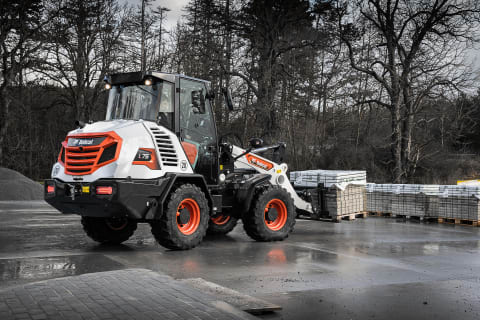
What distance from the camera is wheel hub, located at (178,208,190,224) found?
965 cm

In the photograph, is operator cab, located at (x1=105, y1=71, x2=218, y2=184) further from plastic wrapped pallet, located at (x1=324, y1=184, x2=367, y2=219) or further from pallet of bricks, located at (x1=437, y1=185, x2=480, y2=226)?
pallet of bricks, located at (x1=437, y1=185, x2=480, y2=226)

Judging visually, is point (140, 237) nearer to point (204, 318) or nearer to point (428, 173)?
point (204, 318)

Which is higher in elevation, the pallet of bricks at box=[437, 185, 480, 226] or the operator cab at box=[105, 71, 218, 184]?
the operator cab at box=[105, 71, 218, 184]

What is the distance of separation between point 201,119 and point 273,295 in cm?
490

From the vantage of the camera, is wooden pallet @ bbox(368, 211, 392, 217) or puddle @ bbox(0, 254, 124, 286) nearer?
puddle @ bbox(0, 254, 124, 286)

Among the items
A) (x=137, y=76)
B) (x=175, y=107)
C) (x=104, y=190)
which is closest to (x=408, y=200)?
(x=175, y=107)

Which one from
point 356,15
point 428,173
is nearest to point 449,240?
point 356,15

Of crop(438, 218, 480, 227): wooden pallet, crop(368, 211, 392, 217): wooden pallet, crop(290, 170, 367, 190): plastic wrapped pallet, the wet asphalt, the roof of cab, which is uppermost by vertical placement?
the roof of cab

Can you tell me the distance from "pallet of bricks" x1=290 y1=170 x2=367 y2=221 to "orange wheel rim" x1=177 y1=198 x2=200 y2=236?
5171 millimetres

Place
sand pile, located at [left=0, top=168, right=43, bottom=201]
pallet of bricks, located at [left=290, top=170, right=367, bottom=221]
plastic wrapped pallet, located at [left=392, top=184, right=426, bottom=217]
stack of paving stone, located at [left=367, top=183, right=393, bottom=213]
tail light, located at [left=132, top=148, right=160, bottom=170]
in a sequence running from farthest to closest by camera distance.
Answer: sand pile, located at [left=0, top=168, right=43, bottom=201] < stack of paving stone, located at [left=367, top=183, right=393, bottom=213] < plastic wrapped pallet, located at [left=392, top=184, right=426, bottom=217] < pallet of bricks, located at [left=290, top=170, right=367, bottom=221] < tail light, located at [left=132, top=148, right=160, bottom=170]

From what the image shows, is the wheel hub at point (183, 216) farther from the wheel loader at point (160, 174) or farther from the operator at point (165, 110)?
the operator at point (165, 110)

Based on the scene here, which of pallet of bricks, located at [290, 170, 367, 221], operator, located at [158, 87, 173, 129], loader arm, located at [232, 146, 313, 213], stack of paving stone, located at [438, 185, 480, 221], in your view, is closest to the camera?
operator, located at [158, 87, 173, 129]

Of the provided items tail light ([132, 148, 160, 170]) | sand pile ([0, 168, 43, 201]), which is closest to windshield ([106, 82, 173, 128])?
tail light ([132, 148, 160, 170])

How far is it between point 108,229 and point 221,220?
286 centimetres
